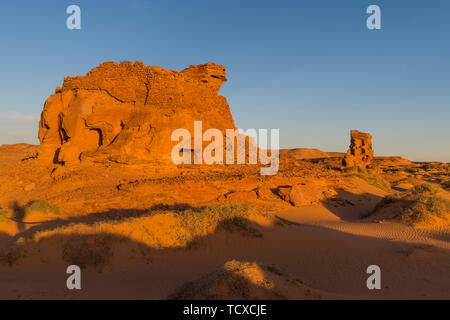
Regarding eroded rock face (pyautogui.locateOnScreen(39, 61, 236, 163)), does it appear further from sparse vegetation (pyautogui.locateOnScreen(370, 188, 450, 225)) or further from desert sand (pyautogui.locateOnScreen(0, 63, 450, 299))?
sparse vegetation (pyautogui.locateOnScreen(370, 188, 450, 225))

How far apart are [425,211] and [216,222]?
7062 mm

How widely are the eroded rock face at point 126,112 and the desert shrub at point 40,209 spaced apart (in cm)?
498

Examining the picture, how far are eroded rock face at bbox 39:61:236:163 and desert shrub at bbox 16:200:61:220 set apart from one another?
498cm

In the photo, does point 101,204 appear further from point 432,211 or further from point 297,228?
point 432,211

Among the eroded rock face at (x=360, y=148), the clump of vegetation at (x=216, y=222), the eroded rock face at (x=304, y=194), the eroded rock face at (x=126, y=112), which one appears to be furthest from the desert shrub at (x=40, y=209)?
the eroded rock face at (x=360, y=148)

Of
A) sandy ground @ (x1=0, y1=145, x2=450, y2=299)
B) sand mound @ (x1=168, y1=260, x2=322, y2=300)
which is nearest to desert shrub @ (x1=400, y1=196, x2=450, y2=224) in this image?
sandy ground @ (x1=0, y1=145, x2=450, y2=299)

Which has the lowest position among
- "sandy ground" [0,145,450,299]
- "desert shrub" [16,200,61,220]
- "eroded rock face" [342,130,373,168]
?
"sandy ground" [0,145,450,299]

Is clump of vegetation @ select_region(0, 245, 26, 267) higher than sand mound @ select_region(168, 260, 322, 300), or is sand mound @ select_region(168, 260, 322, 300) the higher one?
sand mound @ select_region(168, 260, 322, 300)

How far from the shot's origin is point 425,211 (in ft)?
29.8

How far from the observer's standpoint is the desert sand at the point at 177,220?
15.6 ft

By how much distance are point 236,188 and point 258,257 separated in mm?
6728

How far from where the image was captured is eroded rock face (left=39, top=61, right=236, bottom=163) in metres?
16.1

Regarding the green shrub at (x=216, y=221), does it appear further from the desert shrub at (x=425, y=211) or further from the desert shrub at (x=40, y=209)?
the desert shrub at (x=40, y=209)

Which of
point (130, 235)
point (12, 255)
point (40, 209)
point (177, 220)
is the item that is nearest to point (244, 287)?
point (130, 235)
